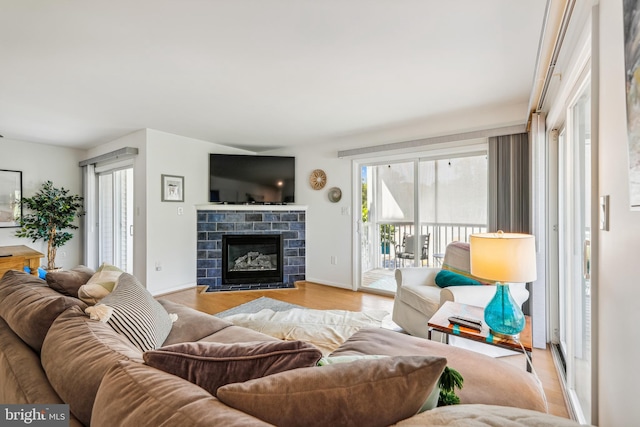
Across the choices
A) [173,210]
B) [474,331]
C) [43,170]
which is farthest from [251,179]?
[474,331]

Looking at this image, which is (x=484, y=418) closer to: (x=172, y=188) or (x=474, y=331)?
(x=474, y=331)

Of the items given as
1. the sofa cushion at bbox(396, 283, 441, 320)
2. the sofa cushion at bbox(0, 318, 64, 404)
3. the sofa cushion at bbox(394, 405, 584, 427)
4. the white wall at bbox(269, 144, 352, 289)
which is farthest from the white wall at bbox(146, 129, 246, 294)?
the sofa cushion at bbox(394, 405, 584, 427)

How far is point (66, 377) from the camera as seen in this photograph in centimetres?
83

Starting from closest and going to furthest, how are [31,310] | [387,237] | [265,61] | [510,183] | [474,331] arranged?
[31,310], [474,331], [265,61], [510,183], [387,237]

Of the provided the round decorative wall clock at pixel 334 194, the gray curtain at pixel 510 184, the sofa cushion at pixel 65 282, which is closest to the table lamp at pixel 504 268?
the gray curtain at pixel 510 184

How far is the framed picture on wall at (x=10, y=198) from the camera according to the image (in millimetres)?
4477

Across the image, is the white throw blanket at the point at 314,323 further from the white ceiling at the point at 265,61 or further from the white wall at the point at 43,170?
the white wall at the point at 43,170

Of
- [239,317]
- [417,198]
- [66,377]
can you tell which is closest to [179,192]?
[239,317]

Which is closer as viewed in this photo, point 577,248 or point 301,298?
point 577,248

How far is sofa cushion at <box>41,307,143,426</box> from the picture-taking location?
783 mm

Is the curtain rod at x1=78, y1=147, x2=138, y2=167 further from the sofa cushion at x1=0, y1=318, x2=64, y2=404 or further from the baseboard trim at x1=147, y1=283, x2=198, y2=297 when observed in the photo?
the sofa cushion at x1=0, y1=318, x2=64, y2=404

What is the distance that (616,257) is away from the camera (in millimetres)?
901

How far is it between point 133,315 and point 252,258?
3.37 metres

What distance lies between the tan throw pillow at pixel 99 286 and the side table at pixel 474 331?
1826mm
